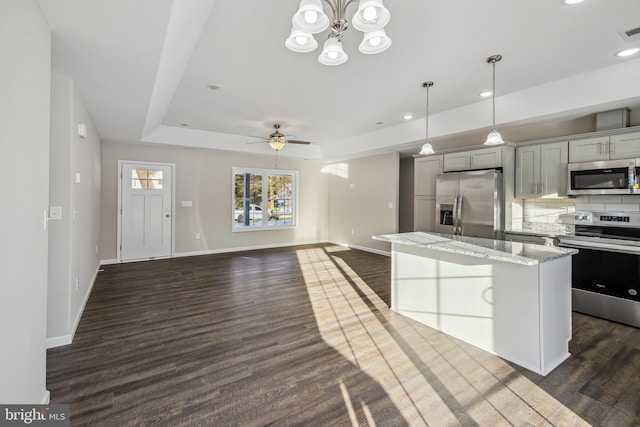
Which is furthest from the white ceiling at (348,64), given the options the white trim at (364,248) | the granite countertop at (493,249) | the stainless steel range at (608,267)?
the white trim at (364,248)

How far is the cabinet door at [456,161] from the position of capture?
16.0 ft

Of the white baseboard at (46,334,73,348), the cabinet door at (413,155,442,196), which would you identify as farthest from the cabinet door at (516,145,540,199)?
the white baseboard at (46,334,73,348)

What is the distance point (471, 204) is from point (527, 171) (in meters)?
0.83

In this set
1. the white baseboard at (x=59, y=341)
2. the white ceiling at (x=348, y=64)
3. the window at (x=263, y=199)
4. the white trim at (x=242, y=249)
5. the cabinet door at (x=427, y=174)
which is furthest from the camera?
the window at (x=263, y=199)

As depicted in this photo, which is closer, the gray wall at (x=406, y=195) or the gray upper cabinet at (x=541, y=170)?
the gray upper cabinet at (x=541, y=170)

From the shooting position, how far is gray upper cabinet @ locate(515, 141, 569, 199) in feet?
12.8

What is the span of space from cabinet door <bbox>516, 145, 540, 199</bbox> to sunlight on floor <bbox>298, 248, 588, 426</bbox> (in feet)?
8.58

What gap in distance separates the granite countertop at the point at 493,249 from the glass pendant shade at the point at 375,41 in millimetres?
1712

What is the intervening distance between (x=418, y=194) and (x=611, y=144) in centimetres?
277

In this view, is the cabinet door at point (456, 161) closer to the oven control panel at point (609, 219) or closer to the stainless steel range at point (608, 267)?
the oven control panel at point (609, 219)

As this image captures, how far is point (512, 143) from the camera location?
14.1 feet

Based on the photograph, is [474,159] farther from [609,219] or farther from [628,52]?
[628,52]

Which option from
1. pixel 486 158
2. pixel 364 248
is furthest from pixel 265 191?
pixel 486 158

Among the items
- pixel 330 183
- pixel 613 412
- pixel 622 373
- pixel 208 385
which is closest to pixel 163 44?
pixel 208 385
